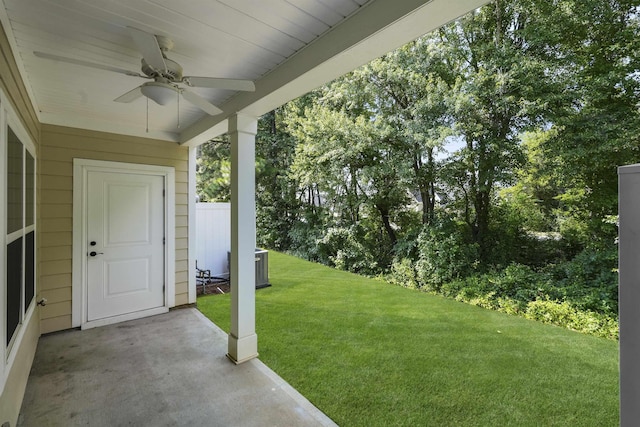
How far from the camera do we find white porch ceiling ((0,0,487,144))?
1.50 meters

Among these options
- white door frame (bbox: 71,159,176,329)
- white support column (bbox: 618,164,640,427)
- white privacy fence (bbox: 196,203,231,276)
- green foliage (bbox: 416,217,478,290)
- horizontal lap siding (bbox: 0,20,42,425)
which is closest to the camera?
white support column (bbox: 618,164,640,427)

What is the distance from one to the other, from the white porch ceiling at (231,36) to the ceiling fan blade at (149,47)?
0.69 ft

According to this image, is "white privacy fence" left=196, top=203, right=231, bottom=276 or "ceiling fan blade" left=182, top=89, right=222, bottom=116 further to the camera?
"white privacy fence" left=196, top=203, right=231, bottom=276

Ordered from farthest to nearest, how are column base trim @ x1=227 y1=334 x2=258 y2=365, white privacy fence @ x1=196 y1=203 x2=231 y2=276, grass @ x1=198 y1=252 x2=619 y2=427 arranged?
1. white privacy fence @ x1=196 y1=203 x2=231 y2=276
2. column base trim @ x1=227 y1=334 x2=258 y2=365
3. grass @ x1=198 y1=252 x2=619 y2=427

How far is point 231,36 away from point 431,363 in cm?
301

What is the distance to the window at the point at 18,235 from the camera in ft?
5.81

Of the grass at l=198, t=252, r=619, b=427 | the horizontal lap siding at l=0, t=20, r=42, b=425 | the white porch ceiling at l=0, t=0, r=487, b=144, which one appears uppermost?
the white porch ceiling at l=0, t=0, r=487, b=144

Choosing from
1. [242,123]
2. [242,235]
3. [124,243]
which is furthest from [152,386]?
[242,123]

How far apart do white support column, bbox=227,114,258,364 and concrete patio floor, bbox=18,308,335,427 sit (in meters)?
0.19

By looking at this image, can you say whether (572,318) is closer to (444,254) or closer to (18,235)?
(444,254)

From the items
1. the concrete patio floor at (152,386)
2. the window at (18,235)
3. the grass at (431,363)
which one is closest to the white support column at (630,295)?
the grass at (431,363)

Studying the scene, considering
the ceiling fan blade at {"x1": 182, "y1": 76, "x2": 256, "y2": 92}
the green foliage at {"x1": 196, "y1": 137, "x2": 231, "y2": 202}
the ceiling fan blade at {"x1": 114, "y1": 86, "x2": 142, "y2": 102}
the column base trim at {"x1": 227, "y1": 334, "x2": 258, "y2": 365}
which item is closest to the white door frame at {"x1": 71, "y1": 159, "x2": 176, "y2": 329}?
the column base trim at {"x1": 227, "y1": 334, "x2": 258, "y2": 365}

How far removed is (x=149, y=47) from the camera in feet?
4.96

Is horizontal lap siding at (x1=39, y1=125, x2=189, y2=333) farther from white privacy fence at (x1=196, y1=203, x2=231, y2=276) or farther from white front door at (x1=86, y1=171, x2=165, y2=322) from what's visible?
white privacy fence at (x1=196, y1=203, x2=231, y2=276)
